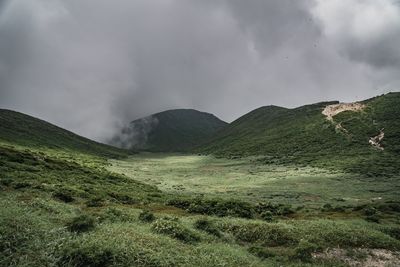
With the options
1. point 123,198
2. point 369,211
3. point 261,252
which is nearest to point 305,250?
point 261,252

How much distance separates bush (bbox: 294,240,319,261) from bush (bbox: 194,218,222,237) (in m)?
5.66

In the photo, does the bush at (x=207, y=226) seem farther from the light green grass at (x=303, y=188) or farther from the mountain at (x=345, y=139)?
the mountain at (x=345, y=139)

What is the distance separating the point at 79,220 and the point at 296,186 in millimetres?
54231

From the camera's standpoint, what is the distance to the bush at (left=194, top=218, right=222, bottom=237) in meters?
30.3

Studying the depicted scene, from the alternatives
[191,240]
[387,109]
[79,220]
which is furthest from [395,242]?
[387,109]

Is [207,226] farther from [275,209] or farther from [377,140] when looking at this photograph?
[377,140]

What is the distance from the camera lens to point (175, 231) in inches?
1093

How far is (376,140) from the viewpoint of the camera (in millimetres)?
135875

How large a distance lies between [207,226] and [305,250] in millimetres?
7520

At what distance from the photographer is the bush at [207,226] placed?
3027 centimetres

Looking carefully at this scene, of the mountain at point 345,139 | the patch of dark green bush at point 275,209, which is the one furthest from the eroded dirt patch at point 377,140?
the patch of dark green bush at point 275,209

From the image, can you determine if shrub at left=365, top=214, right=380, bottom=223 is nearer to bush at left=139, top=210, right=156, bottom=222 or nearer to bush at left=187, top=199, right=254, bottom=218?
bush at left=187, top=199, right=254, bottom=218

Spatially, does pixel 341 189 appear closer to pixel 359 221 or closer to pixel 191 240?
pixel 359 221

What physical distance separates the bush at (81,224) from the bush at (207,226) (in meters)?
8.35
